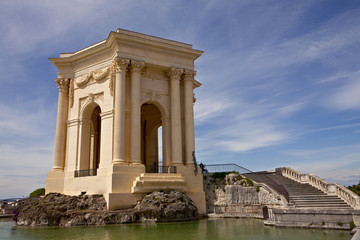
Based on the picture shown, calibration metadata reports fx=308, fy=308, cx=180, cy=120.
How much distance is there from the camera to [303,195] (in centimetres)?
1989

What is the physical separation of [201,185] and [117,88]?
9256mm

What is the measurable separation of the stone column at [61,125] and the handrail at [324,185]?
1811cm

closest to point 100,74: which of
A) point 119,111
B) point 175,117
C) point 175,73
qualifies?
point 119,111

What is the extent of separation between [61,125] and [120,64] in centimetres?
743

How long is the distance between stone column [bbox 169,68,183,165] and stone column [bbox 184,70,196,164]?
0.78m


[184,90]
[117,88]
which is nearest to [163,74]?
[184,90]

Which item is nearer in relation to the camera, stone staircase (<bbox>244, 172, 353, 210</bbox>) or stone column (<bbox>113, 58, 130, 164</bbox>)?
stone staircase (<bbox>244, 172, 353, 210</bbox>)

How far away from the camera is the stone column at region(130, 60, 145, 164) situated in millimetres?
20823

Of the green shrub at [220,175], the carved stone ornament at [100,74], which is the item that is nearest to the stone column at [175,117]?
the green shrub at [220,175]

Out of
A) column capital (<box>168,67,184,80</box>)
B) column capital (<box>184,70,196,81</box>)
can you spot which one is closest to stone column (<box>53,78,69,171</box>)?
column capital (<box>168,67,184,80</box>)

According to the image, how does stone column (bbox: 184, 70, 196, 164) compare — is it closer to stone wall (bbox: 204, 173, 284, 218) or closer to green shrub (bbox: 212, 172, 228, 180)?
green shrub (bbox: 212, 172, 228, 180)

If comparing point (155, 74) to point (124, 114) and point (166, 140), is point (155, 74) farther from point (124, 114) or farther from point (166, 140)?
point (166, 140)

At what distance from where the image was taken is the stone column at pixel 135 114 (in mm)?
20823

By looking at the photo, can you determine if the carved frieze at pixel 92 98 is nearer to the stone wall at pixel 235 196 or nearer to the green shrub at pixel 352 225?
the stone wall at pixel 235 196
